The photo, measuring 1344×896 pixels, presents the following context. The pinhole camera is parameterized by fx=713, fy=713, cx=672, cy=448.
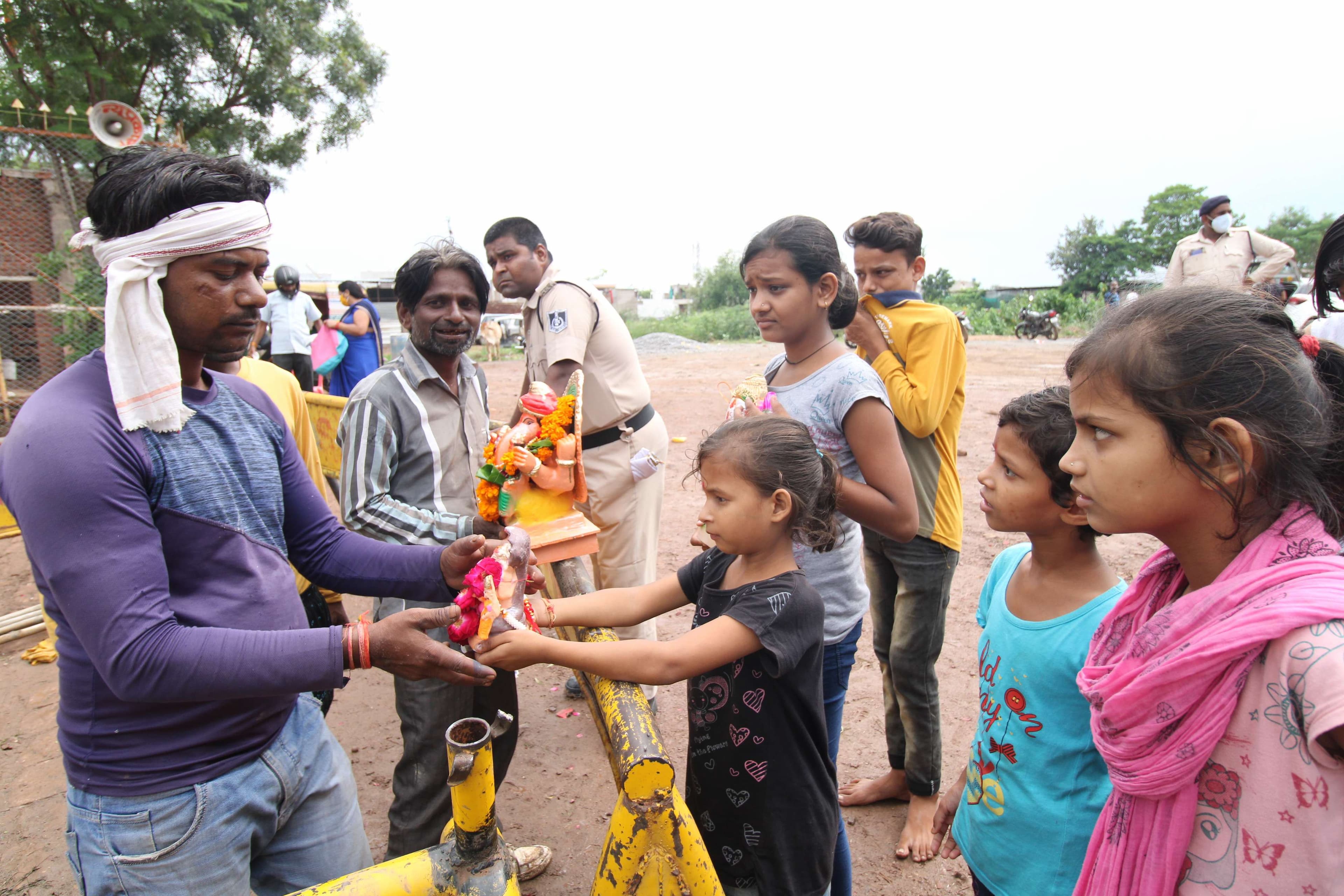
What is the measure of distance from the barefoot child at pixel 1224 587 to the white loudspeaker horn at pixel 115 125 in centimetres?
1076

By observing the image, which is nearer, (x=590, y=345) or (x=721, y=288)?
(x=590, y=345)

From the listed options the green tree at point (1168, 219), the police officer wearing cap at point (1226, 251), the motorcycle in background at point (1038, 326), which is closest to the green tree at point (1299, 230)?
the green tree at point (1168, 219)

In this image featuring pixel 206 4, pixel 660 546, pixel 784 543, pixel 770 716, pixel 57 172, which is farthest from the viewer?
pixel 206 4

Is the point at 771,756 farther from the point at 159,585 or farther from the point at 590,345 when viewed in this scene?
the point at 590,345

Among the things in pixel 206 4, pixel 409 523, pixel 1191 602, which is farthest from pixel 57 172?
pixel 1191 602

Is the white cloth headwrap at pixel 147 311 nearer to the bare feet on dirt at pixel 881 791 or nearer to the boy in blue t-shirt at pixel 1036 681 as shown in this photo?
the boy in blue t-shirt at pixel 1036 681

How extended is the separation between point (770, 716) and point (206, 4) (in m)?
16.8

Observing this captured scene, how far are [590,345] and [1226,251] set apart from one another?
7.86 meters

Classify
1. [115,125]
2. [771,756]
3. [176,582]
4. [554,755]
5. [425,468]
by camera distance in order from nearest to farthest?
[176,582], [771,756], [425,468], [554,755], [115,125]

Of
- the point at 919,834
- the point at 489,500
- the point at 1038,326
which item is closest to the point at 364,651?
the point at 489,500

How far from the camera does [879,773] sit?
3562 mm

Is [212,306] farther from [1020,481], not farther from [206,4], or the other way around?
[206,4]

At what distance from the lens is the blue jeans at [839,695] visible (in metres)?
2.28

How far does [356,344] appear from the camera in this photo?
8.52 metres
